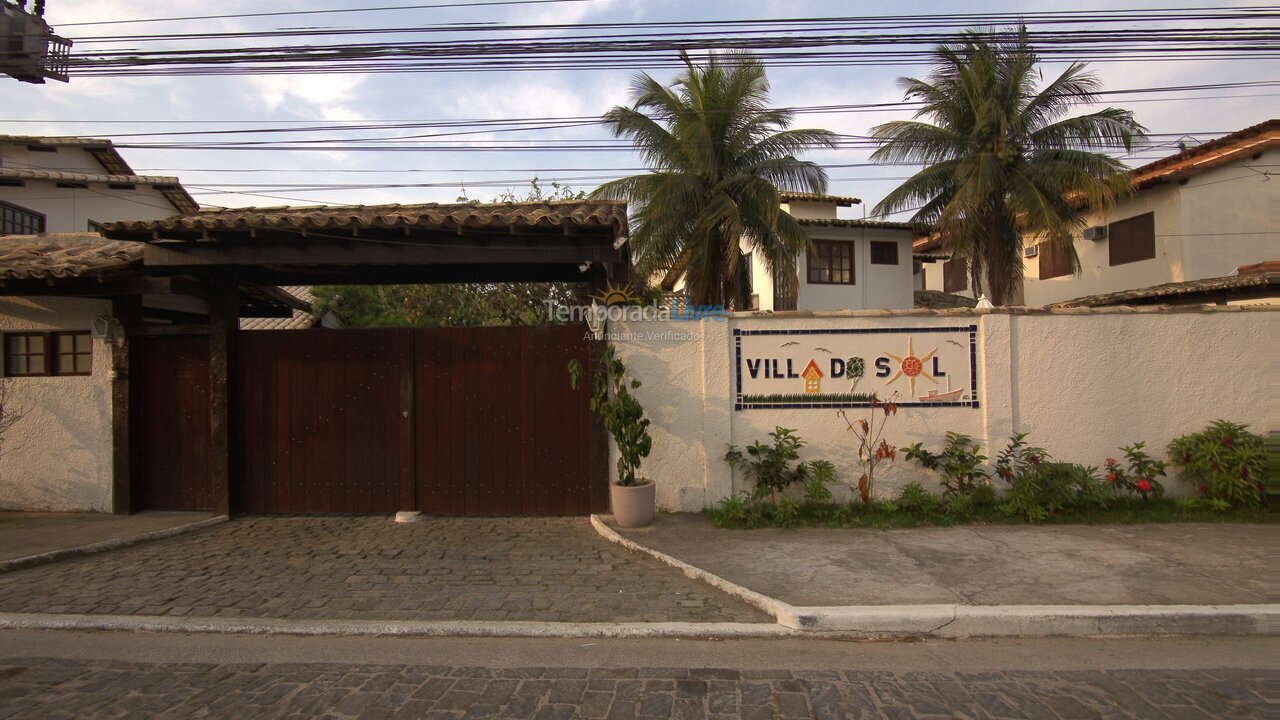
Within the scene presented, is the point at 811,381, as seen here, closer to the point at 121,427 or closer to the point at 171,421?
the point at 171,421

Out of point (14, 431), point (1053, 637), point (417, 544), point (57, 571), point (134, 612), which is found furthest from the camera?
point (14, 431)

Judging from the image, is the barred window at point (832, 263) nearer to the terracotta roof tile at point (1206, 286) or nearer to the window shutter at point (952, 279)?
the window shutter at point (952, 279)

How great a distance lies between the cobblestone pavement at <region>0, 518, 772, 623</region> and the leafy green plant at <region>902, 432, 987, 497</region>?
10.6ft

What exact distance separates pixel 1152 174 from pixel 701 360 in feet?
54.1

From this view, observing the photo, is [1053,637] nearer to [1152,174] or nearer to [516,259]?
[516,259]

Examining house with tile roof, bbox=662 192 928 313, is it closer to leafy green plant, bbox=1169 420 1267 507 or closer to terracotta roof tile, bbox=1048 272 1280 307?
terracotta roof tile, bbox=1048 272 1280 307

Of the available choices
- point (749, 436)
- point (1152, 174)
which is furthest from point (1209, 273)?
point (749, 436)

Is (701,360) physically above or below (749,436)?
above

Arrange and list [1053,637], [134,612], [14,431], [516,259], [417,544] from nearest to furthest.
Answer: [1053,637], [134,612], [417,544], [516,259], [14,431]

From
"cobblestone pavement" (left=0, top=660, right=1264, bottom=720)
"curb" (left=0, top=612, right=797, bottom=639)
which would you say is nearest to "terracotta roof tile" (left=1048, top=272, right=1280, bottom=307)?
"cobblestone pavement" (left=0, top=660, right=1264, bottom=720)

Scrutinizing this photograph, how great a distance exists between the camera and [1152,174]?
666 inches

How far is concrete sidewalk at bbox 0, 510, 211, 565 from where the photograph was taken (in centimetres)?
636

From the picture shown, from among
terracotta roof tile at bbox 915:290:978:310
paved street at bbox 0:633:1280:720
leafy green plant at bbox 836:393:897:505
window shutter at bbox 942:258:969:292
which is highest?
Result: window shutter at bbox 942:258:969:292

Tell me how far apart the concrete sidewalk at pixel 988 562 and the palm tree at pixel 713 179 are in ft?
28.8
